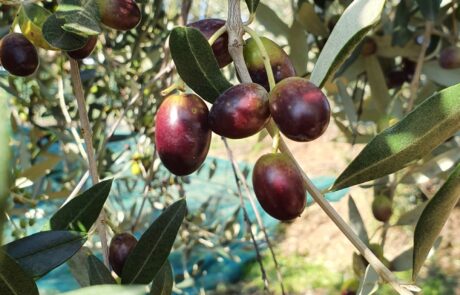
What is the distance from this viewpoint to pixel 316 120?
0.45 meters

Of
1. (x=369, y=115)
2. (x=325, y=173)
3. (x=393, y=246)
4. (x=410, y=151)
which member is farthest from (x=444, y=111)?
(x=325, y=173)

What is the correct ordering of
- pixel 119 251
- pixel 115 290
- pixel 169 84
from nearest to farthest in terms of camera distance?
1. pixel 115 290
2. pixel 119 251
3. pixel 169 84

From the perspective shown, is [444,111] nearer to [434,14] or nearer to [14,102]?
[434,14]

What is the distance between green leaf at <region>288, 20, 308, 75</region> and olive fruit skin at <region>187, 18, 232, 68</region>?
25.8 inches

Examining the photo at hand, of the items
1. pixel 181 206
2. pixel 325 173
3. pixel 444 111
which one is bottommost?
pixel 325 173

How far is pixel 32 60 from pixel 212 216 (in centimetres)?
234

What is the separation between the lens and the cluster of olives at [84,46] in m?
0.60

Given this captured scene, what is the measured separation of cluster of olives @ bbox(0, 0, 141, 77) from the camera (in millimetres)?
595

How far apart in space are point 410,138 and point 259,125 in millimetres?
135

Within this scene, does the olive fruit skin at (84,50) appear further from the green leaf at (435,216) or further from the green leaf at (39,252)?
the green leaf at (435,216)

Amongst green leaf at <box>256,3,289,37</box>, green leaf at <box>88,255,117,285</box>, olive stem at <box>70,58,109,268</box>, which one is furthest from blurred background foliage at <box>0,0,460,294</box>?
Result: green leaf at <box>88,255,117,285</box>

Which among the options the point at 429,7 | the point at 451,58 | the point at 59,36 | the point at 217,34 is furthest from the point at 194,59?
the point at 451,58

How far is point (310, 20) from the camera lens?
126 centimetres

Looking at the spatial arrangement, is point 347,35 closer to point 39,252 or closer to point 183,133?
point 183,133
